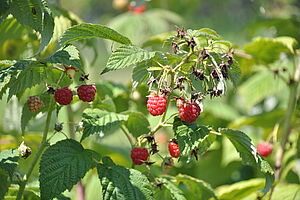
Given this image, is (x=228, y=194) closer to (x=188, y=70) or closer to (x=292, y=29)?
(x=188, y=70)

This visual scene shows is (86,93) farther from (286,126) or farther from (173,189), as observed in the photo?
(286,126)

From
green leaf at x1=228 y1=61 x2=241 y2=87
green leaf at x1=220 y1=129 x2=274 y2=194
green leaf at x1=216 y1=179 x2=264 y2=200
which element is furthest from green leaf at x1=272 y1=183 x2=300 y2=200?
green leaf at x1=228 y1=61 x2=241 y2=87

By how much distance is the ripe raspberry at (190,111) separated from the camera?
1006 mm

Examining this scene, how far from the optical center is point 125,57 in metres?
1.02

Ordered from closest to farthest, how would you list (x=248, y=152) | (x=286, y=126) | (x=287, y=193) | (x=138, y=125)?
(x=248, y=152)
(x=138, y=125)
(x=287, y=193)
(x=286, y=126)

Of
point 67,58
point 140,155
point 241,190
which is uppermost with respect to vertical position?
point 67,58

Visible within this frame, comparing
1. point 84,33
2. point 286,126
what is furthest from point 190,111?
point 286,126

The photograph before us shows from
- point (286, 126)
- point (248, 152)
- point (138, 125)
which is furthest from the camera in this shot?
point (286, 126)

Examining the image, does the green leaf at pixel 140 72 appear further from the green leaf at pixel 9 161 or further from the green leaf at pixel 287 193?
the green leaf at pixel 287 193

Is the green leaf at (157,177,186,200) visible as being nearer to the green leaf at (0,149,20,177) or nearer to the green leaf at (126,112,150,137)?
the green leaf at (126,112,150,137)

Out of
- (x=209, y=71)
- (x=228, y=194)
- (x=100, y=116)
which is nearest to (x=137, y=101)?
(x=228, y=194)

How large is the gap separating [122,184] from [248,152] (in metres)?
0.29

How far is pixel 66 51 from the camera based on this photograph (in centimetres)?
104

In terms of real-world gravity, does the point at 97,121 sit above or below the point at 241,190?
above
